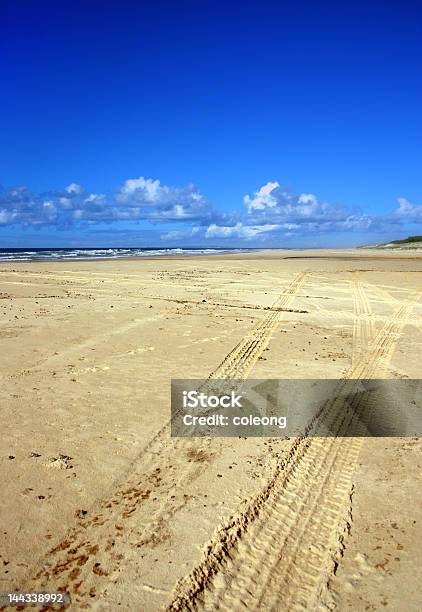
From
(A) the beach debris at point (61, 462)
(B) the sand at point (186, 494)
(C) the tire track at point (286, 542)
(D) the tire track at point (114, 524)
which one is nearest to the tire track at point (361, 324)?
(B) the sand at point (186, 494)

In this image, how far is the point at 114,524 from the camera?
3604mm

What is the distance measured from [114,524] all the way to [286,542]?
4.61 ft

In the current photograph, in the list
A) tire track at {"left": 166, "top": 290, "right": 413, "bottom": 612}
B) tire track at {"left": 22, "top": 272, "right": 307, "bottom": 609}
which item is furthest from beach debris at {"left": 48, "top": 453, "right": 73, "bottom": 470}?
tire track at {"left": 166, "top": 290, "right": 413, "bottom": 612}

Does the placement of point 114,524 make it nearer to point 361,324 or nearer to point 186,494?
point 186,494

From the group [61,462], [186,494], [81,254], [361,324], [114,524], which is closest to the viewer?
[114,524]

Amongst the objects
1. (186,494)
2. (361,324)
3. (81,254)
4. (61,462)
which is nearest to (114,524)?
(186,494)

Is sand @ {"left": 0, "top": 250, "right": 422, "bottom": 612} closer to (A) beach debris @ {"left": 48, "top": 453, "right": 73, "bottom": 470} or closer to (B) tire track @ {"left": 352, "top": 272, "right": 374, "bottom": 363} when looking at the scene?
(A) beach debris @ {"left": 48, "top": 453, "right": 73, "bottom": 470}

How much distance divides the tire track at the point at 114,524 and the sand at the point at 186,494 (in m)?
0.01

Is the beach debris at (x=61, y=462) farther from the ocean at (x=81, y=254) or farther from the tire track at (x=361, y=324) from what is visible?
the ocean at (x=81, y=254)

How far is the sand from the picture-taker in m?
3.04

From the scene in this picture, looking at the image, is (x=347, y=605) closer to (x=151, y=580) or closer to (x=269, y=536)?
(x=269, y=536)

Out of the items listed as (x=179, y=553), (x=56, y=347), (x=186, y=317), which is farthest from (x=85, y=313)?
(x=179, y=553)

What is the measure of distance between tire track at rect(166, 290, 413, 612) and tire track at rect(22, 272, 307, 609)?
56 cm

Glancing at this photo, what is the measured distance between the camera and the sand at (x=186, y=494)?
3045 millimetres
